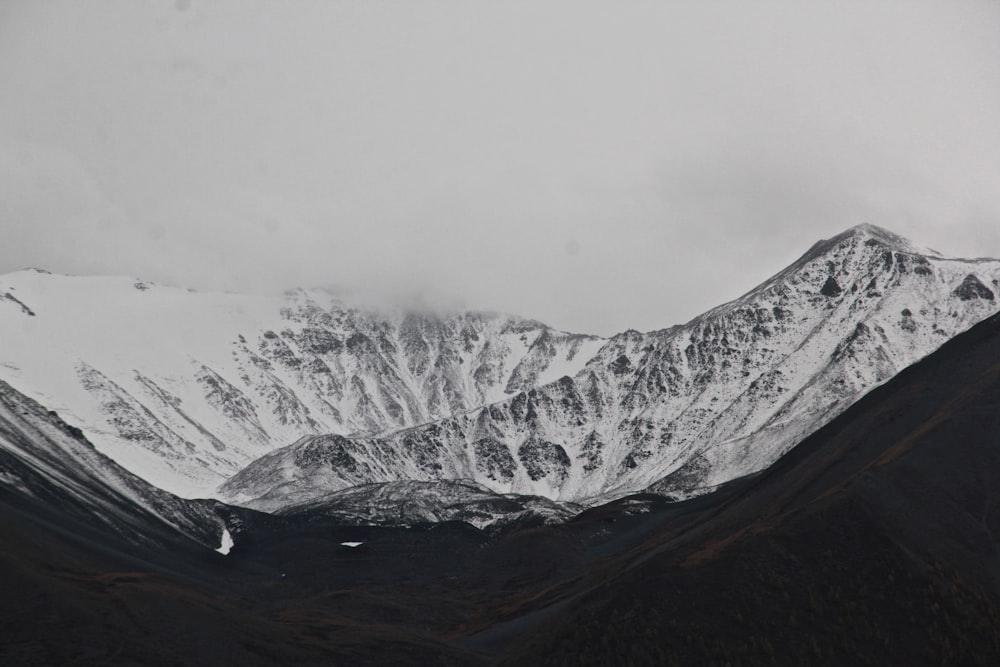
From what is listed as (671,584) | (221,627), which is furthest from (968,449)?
(221,627)

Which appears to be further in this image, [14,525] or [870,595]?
[14,525]

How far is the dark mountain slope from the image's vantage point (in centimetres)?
12788

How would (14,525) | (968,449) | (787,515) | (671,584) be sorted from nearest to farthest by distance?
(671,584) → (787,515) → (968,449) → (14,525)

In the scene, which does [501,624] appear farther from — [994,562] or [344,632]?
[994,562]

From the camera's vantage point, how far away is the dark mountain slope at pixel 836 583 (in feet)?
420

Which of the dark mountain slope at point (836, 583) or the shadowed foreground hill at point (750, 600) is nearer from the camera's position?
the dark mountain slope at point (836, 583)

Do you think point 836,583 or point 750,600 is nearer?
point 750,600

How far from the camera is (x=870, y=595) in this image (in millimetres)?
134750

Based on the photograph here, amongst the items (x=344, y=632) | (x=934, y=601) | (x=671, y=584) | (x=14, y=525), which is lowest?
(x=934, y=601)

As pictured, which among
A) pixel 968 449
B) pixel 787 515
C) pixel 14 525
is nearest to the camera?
pixel 787 515

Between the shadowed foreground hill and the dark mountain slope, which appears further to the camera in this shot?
the shadowed foreground hill

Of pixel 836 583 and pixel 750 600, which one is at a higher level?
pixel 750 600

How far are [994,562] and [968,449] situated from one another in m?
30.3

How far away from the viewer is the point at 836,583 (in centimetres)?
13775
